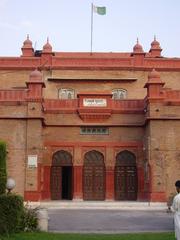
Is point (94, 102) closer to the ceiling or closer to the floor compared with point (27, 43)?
closer to the floor

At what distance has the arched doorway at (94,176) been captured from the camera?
25828 millimetres

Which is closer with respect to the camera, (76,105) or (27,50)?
(76,105)

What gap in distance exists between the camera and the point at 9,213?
12.5 metres

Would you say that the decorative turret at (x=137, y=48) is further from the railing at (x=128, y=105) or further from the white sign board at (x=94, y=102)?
the white sign board at (x=94, y=102)

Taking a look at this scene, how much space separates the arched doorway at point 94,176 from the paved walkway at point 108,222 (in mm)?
5376

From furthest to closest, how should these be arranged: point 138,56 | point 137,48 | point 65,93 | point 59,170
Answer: point 137,48 < point 138,56 < point 65,93 < point 59,170

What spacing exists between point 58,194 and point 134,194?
164 inches

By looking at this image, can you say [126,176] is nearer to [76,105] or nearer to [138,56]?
[76,105]

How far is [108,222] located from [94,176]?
9.67 meters

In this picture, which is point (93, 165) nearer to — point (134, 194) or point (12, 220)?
point (134, 194)

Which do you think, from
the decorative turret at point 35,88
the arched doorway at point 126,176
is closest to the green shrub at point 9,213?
the decorative turret at point 35,88

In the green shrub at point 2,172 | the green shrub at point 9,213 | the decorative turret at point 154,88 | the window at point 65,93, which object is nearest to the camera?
the green shrub at point 9,213

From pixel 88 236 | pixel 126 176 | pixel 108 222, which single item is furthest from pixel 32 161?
pixel 88 236

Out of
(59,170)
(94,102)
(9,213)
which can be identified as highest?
(94,102)
